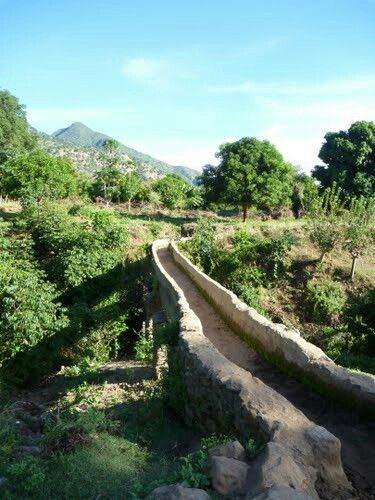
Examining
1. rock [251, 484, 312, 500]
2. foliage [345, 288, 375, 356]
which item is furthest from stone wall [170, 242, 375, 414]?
foliage [345, 288, 375, 356]

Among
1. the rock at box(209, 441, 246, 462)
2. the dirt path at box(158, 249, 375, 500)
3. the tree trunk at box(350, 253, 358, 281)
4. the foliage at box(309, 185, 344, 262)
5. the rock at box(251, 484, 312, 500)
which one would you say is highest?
the foliage at box(309, 185, 344, 262)

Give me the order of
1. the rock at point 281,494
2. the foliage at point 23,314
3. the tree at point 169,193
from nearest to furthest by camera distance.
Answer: the rock at point 281,494, the foliage at point 23,314, the tree at point 169,193

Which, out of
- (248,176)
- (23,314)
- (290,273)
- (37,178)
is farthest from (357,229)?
(37,178)

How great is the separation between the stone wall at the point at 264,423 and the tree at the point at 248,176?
64.3ft

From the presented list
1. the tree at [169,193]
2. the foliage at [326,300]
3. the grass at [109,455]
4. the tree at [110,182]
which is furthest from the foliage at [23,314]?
the tree at [169,193]

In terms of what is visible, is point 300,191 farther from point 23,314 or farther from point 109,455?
point 109,455

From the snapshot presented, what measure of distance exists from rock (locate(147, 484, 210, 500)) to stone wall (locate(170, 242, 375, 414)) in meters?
2.65

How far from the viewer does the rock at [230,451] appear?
3270mm

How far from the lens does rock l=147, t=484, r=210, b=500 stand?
103 inches

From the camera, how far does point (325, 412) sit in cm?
498

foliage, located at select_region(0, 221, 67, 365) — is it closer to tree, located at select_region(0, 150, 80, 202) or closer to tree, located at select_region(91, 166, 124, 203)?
tree, located at select_region(0, 150, 80, 202)

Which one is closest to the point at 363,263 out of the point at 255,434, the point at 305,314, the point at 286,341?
the point at 305,314

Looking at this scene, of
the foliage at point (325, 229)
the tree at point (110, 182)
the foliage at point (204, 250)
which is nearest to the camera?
the foliage at point (325, 229)

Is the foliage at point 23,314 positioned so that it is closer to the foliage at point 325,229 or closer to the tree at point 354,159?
the foliage at point 325,229
